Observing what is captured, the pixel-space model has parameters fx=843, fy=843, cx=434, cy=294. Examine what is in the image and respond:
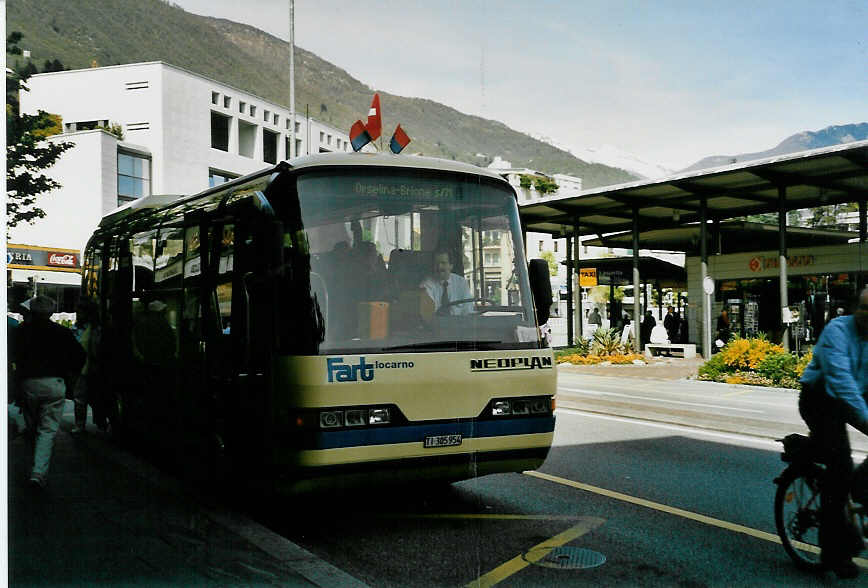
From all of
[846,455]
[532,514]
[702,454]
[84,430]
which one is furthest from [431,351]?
[84,430]

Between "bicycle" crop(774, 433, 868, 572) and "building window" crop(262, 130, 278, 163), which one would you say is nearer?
"bicycle" crop(774, 433, 868, 572)

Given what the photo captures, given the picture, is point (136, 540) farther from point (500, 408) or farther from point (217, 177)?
point (217, 177)

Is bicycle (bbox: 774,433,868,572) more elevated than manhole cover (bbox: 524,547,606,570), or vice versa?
bicycle (bbox: 774,433,868,572)

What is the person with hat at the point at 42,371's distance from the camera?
22.9ft

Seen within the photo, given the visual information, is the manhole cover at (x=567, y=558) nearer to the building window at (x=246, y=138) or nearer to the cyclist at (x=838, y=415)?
the cyclist at (x=838, y=415)

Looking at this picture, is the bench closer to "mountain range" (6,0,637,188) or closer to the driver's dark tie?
"mountain range" (6,0,637,188)

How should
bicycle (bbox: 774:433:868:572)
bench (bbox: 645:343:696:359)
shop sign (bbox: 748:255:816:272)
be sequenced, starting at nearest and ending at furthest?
bicycle (bbox: 774:433:868:572), shop sign (bbox: 748:255:816:272), bench (bbox: 645:343:696:359)

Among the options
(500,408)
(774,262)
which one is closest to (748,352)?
(774,262)

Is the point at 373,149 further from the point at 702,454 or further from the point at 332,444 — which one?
the point at 702,454

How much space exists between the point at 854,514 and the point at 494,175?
346 cm

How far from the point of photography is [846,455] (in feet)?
16.0

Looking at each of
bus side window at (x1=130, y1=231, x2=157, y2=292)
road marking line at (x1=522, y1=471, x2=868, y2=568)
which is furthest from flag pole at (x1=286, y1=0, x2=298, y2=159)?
road marking line at (x1=522, y1=471, x2=868, y2=568)

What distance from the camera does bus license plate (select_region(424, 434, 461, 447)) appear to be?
590cm

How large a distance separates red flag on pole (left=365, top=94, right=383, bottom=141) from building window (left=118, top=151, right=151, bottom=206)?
92.4 inches
